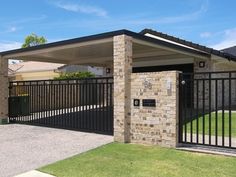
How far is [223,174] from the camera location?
5473 mm

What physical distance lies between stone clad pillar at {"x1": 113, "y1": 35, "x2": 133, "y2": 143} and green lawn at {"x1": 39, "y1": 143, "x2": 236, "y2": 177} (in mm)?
1057

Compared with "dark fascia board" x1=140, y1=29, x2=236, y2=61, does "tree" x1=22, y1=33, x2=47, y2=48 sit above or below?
above

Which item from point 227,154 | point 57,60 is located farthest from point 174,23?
point 227,154

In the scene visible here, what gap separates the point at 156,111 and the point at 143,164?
201 centimetres

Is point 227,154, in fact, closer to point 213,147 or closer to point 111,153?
point 213,147

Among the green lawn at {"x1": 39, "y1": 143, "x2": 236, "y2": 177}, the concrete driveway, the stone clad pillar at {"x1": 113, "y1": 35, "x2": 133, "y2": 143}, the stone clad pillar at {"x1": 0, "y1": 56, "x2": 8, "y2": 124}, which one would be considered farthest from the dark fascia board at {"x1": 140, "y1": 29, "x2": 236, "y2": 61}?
the green lawn at {"x1": 39, "y1": 143, "x2": 236, "y2": 177}

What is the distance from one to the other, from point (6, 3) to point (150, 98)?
1046cm

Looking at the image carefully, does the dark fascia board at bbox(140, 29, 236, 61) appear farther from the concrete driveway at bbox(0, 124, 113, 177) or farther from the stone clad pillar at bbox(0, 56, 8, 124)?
the concrete driveway at bbox(0, 124, 113, 177)

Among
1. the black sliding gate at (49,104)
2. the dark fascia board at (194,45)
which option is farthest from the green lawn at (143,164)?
the dark fascia board at (194,45)

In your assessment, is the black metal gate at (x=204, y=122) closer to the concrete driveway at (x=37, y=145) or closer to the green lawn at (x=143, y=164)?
the green lawn at (x=143, y=164)

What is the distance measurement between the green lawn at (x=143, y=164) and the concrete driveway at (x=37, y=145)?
532 millimetres

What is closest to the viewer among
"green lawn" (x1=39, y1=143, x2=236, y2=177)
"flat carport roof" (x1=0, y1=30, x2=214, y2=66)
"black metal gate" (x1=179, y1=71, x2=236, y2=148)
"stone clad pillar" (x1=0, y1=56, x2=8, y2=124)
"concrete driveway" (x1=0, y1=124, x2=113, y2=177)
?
"green lawn" (x1=39, y1=143, x2=236, y2=177)

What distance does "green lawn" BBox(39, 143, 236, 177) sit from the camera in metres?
5.59

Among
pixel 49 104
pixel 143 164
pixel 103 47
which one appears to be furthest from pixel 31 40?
pixel 143 164
